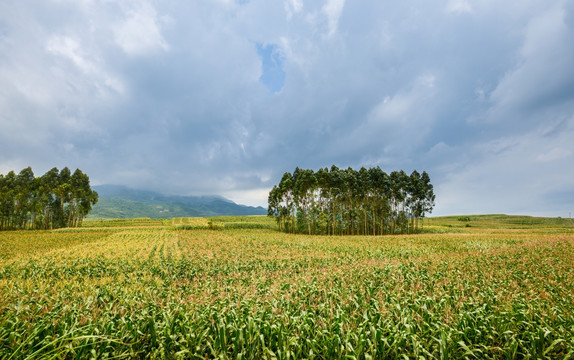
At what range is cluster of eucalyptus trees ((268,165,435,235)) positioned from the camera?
6294 cm

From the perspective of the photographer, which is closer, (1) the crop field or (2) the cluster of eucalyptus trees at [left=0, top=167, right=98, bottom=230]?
(1) the crop field

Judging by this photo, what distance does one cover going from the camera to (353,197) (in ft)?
220

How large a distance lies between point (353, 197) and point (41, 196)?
102269mm

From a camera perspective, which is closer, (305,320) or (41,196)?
(305,320)

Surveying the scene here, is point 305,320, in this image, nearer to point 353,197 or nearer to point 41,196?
point 353,197

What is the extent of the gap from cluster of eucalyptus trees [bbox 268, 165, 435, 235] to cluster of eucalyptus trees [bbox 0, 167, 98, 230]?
6719 cm

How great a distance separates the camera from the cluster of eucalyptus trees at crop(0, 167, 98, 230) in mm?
69312

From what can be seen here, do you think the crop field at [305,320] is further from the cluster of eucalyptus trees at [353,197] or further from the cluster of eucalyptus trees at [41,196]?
the cluster of eucalyptus trees at [41,196]

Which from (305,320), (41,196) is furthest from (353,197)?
(41,196)

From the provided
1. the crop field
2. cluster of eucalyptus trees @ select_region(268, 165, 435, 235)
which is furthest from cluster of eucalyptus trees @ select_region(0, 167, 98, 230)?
the crop field

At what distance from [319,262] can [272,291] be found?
9416mm

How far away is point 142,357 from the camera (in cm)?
493

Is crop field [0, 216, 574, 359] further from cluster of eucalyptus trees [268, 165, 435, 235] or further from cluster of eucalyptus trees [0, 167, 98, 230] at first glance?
cluster of eucalyptus trees [0, 167, 98, 230]

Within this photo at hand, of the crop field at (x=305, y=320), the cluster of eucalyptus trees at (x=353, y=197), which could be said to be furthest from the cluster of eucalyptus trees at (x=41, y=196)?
the crop field at (x=305, y=320)
